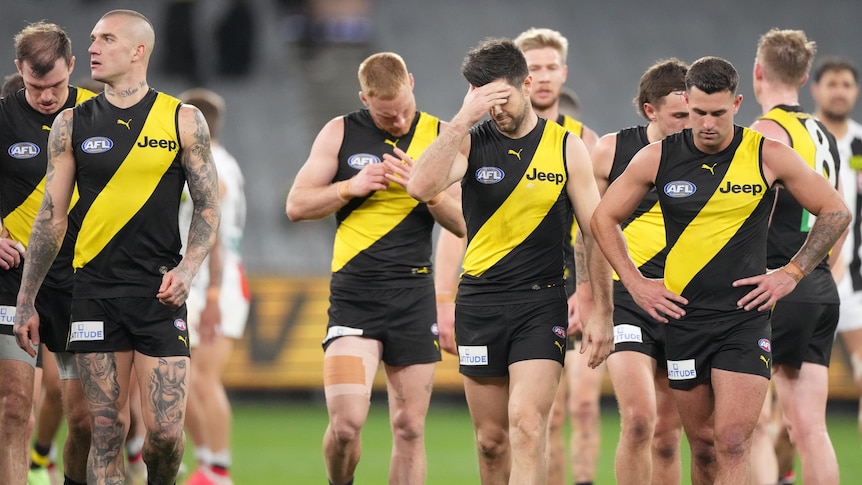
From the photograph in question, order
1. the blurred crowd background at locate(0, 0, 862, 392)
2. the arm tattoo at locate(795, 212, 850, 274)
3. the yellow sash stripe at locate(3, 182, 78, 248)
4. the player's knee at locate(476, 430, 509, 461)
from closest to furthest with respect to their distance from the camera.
A: 1. the arm tattoo at locate(795, 212, 850, 274)
2. the player's knee at locate(476, 430, 509, 461)
3. the yellow sash stripe at locate(3, 182, 78, 248)
4. the blurred crowd background at locate(0, 0, 862, 392)

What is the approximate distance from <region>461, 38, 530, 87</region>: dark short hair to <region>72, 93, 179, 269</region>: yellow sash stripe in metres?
1.70

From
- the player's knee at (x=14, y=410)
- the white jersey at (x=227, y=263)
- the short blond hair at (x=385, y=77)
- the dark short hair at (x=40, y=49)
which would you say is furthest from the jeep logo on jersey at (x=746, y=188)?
the white jersey at (x=227, y=263)

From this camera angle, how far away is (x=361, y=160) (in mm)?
7594

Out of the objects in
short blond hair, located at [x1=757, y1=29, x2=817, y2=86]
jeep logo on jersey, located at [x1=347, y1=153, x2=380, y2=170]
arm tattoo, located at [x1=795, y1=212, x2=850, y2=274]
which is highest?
short blond hair, located at [x1=757, y1=29, x2=817, y2=86]

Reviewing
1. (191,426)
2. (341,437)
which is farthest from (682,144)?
(191,426)

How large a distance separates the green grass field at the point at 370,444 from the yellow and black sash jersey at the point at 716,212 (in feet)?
13.5

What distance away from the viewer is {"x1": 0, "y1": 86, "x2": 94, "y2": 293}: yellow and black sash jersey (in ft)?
23.9

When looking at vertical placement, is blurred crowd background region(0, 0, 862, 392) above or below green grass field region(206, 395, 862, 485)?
above

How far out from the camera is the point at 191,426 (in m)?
9.54

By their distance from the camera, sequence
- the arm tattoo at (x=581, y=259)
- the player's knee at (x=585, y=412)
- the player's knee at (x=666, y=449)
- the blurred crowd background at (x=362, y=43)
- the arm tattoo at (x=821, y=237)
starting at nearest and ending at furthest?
the arm tattoo at (x=821, y=237) < the arm tattoo at (x=581, y=259) < the player's knee at (x=666, y=449) < the player's knee at (x=585, y=412) < the blurred crowd background at (x=362, y=43)

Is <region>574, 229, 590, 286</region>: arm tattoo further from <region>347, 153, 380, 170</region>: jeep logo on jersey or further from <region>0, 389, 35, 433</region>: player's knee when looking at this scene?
<region>0, 389, 35, 433</region>: player's knee

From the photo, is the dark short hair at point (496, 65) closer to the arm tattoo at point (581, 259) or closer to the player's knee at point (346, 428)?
the arm tattoo at point (581, 259)

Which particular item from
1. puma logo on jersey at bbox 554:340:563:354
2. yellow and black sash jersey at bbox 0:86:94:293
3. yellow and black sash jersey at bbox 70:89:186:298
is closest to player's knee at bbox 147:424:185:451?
yellow and black sash jersey at bbox 70:89:186:298

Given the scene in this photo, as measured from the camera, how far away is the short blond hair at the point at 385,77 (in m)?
7.38
